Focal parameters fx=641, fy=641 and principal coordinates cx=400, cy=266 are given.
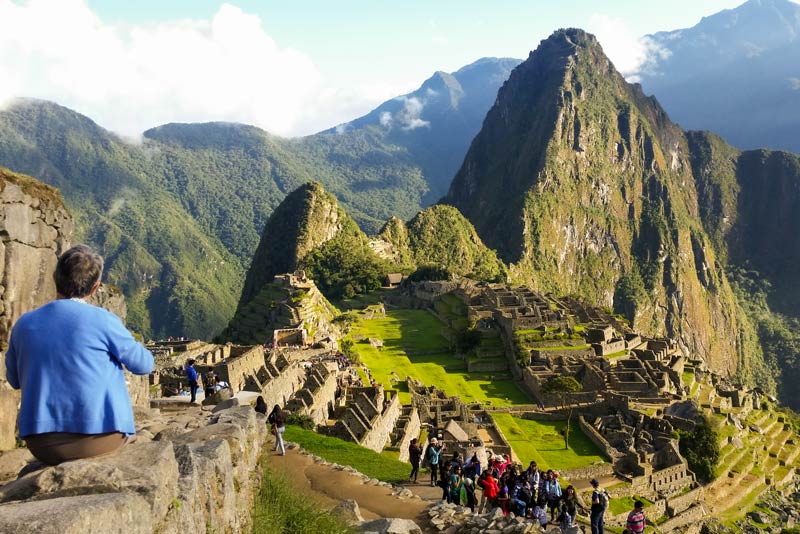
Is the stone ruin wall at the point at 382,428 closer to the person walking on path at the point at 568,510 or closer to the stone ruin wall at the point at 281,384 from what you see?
the stone ruin wall at the point at 281,384

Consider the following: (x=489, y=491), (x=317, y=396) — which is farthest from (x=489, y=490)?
(x=317, y=396)

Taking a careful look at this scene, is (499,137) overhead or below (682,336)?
overhead

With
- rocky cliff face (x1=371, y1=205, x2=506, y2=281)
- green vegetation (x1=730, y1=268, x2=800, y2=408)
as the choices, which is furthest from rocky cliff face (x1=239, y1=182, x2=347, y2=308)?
green vegetation (x1=730, y1=268, x2=800, y2=408)

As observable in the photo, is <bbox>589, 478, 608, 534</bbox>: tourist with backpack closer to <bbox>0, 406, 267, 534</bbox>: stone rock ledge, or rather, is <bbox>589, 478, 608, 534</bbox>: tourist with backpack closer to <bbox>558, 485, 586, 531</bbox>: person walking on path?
<bbox>558, 485, 586, 531</bbox>: person walking on path

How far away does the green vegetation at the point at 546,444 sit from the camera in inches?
1187

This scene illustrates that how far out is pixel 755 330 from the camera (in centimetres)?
18562

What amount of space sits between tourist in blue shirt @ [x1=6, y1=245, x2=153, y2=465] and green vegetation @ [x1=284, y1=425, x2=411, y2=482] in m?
12.1

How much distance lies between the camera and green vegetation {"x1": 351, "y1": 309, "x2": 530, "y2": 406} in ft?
129

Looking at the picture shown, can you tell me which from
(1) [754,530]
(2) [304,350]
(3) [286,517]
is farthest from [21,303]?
(1) [754,530]

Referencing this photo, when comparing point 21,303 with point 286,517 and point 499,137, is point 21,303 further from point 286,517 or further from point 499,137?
point 499,137

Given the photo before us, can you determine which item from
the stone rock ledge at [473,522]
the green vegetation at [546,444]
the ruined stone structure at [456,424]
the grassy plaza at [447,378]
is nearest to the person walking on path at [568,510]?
the stone rock ledge at [473,522]

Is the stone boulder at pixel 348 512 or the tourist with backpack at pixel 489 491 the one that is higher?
the stone boulder at pixel 348 512

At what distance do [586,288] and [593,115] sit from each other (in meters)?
51.9

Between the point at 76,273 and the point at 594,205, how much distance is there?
18000cm
